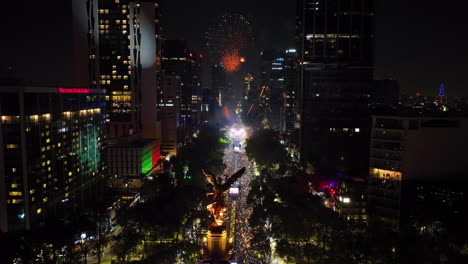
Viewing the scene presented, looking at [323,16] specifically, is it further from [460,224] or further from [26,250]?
[26,250]

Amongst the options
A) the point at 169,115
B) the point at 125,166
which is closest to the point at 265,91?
the point at 169,115

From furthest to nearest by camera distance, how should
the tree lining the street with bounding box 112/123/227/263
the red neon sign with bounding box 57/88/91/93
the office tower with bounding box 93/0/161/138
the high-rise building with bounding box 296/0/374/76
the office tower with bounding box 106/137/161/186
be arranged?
the office tower with bounding box 93/0/161/138
the high-rise building with bounding box 296/0/374/76
the office tower with bounding box 106/137/161/186
the red neon sign with bounding box 57/88/91/93
the tree lining the street with bounding box 112/123/227/263

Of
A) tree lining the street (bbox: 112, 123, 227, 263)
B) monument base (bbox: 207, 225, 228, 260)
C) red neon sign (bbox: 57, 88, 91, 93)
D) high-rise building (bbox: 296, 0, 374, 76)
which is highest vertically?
high-rise building (bbox: 296, 0, 374, 76)

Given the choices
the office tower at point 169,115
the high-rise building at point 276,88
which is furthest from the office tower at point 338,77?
the high-rise building at point 276,88

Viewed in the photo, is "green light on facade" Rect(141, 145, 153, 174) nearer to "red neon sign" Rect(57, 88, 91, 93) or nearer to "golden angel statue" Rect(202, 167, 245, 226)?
"red neon sign" Rect(57, 88, 91, 93)

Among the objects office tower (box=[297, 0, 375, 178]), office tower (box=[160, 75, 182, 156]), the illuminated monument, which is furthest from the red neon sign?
office tower (box=[297, 0, 375, 178])

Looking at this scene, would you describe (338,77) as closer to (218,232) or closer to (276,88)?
(218,232)
